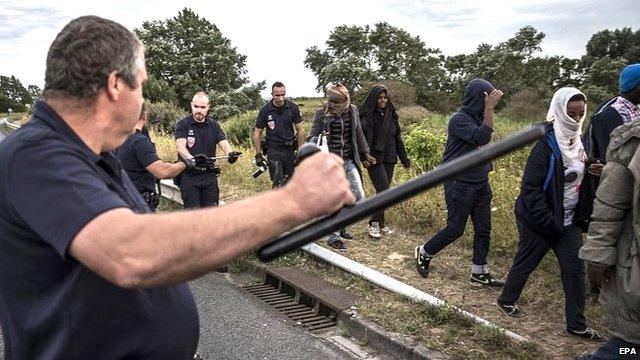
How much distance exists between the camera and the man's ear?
132 cm

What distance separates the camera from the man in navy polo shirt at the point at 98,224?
1106 mm

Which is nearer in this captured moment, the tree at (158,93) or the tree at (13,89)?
the tree at (158,93)

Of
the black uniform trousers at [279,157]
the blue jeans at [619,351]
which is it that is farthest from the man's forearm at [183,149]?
the blue jeans at [619,351]

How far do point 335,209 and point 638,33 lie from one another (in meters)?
53.8

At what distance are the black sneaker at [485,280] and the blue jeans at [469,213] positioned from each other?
13 cm

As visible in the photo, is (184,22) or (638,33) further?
(184,22)

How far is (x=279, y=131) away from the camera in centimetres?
754

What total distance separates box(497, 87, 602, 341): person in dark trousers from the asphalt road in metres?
1.77

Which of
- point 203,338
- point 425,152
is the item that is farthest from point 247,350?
point 425,152

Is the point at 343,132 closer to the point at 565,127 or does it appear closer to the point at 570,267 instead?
the point at 565,127

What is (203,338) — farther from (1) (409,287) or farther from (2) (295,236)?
(2) (295,236)

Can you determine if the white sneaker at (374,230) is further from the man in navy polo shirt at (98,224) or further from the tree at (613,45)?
the tree at (613,45)

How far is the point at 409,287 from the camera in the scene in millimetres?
4766

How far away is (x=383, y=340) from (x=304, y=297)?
1272 mm
